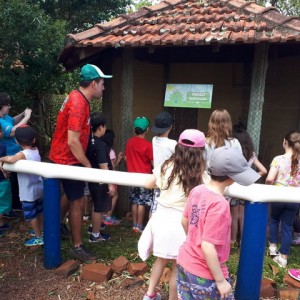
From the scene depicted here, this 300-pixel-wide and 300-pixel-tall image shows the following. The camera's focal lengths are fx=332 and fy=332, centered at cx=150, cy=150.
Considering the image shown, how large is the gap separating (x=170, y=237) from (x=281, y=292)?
47.0 inches

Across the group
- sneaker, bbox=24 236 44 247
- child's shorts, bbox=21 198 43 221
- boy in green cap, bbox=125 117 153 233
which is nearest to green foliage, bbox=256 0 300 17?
boy in green cap, bbox=125 117 153 233

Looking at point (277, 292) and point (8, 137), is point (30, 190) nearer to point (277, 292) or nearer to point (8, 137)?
point (8, 137)

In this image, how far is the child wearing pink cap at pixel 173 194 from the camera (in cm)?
225

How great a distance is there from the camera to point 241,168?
1825 mm

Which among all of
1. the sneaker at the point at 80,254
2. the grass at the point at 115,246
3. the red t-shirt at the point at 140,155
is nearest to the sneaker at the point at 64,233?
the grass at the point at 115,246

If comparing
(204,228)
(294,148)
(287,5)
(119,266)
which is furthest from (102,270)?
(287,5)

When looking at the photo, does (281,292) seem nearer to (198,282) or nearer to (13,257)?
(198,282)

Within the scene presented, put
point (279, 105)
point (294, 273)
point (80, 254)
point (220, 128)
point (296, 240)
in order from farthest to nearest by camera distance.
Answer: point (279, 105)
point (296, 240)
point (220, 128)
point (80, 254)
point (294, 273)

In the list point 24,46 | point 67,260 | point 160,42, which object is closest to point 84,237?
point 67,260

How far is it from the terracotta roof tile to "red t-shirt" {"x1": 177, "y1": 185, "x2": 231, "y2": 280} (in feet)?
7.86

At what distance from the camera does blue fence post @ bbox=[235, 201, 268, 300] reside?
241 cm

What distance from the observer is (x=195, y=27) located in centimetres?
425

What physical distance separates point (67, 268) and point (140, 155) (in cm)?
170

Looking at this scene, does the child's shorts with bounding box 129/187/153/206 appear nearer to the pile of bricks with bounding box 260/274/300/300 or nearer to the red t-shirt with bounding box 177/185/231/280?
the pile of bricks with bounding box 260/274/300/300
